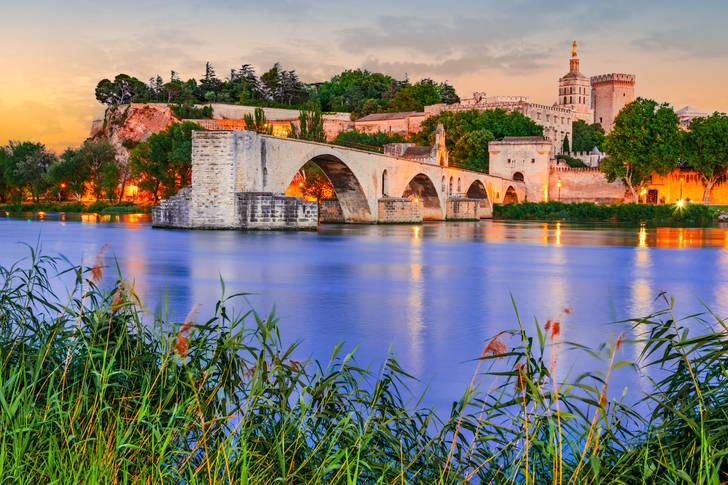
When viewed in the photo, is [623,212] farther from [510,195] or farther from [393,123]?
[393,123]

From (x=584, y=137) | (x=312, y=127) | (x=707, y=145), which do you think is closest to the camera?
(x=312, y=127)

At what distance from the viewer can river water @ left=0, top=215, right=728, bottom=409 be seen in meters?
6.54

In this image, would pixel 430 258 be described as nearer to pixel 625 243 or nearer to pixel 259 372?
pixel 625 243

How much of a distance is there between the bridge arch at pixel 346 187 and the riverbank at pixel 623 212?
17269 millimetres

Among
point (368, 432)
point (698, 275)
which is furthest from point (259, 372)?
point (698, 275)

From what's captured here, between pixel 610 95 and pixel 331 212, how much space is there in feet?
262

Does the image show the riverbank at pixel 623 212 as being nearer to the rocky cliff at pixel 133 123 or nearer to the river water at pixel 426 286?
the river water at pixel 426 286

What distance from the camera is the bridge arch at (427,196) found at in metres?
48.0

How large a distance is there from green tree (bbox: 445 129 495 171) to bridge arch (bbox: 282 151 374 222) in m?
29.3

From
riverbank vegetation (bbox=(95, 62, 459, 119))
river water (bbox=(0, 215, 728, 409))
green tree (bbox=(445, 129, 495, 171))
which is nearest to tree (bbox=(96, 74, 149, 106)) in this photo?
riverbank vegetation (bbox=(95, 62, 459, 119))

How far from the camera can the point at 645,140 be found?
53719mm

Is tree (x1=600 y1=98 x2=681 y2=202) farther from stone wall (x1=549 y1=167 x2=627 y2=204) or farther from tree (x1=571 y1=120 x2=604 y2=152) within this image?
tree (x1=571 y1=120 x2=604 y2=152)

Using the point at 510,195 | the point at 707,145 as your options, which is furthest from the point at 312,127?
the point at 707,145

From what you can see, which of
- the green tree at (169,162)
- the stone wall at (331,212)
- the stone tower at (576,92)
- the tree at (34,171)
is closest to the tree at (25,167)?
the tree at (34,171)
